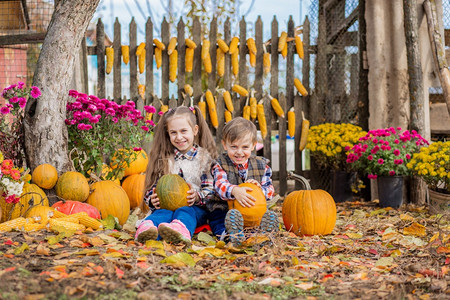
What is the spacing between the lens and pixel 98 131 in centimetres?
431

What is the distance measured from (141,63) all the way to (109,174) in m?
1.97

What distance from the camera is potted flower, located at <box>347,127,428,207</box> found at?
4.93m

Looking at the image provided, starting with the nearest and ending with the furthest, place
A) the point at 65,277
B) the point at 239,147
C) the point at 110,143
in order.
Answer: the point at 65,277
the point at 239,147
the point at 110,143

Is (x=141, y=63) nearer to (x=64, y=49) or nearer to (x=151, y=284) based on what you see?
(x=64, y=49)

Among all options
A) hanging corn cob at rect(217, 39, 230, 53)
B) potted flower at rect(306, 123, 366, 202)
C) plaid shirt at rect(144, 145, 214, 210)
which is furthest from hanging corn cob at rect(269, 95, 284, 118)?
plaid shirt at rect(144, 145, 214, 210)

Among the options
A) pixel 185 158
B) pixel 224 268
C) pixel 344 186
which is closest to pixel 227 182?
pixel 185 158

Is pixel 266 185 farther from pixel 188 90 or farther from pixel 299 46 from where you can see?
pixel 299 46

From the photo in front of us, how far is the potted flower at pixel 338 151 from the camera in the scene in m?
5.49

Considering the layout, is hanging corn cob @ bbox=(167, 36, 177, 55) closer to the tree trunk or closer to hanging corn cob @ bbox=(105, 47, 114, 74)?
hanging corn cob @ bbox=(105, 47, 114, 74)

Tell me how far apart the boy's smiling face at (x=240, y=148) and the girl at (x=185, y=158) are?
0.90ft

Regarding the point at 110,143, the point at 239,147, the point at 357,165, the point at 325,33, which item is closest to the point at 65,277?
the point at 239,147

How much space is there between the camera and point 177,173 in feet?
12.2

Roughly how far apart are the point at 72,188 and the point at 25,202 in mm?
363

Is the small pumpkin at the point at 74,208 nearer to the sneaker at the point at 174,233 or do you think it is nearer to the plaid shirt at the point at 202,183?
the plaid shirt at the point at 202,183
